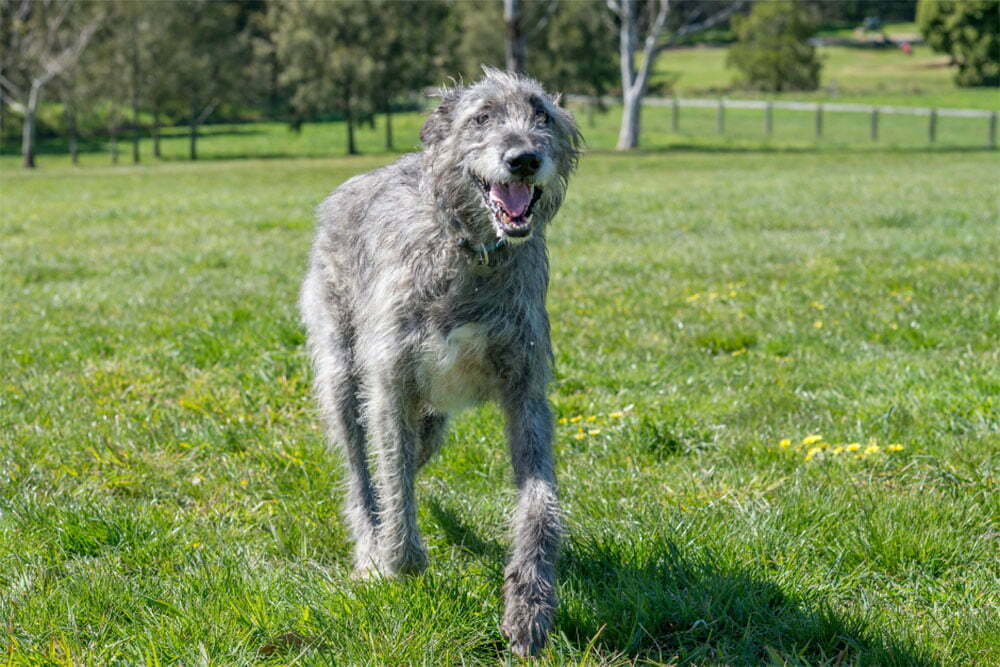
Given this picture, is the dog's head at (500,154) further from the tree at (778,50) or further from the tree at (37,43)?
the tree at (778,50)

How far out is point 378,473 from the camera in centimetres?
423

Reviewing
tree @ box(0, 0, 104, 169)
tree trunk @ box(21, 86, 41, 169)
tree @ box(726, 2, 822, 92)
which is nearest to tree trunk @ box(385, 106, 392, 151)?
tree @ box(0, 0, 104, 169)

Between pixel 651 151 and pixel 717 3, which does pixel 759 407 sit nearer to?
pixel 651 151

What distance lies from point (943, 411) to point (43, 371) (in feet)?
19.6

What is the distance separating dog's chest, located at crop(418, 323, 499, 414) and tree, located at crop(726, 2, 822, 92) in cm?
7044

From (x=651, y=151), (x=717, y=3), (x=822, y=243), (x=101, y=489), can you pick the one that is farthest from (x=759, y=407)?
(x=717, y=3)

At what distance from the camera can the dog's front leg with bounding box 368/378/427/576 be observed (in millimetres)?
3984

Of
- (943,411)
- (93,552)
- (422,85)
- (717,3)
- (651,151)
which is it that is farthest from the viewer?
(422,85)

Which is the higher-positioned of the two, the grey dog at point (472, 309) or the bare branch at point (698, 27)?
the bare branch at point (698, 27)

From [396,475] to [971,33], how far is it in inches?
3258

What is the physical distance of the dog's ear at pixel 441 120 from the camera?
4051mm

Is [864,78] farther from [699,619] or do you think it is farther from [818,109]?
[699,619]

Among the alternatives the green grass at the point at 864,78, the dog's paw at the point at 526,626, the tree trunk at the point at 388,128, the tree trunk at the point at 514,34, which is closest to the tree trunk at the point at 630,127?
the tree trunk at the point at 514,34

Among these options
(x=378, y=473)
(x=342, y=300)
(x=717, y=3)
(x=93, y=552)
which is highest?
(x=717, y=3)
